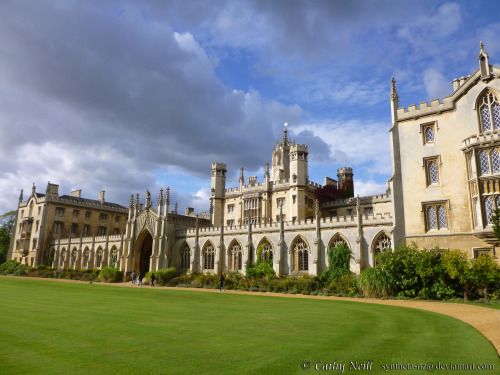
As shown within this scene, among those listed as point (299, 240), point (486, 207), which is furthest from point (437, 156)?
point (299, 240)

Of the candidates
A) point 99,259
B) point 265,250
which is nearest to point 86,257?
point 99,259

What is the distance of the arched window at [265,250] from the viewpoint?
3808cm

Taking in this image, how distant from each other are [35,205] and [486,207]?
6910 centimetres

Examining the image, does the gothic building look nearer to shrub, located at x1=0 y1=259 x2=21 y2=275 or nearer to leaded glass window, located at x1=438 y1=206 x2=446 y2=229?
leaded glass window, located at x1=438 y1=206 x2=446 y2=229

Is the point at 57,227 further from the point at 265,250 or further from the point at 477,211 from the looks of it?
the point at 477,211

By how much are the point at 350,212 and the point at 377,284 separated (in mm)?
21693

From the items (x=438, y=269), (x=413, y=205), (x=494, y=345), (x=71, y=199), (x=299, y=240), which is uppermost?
(x=71, y=199)

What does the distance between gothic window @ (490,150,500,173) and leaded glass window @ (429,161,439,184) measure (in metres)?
4.10

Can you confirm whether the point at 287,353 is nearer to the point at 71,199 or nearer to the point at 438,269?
the point at 438,269

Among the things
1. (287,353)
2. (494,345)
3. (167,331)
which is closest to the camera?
(287,353)

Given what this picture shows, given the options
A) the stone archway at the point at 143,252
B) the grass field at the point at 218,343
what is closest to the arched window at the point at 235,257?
the stone archway at the point at 143,252

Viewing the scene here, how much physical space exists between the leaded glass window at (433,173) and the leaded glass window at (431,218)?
2.14 metres

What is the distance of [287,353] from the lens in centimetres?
765

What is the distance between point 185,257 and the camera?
1811 inches
